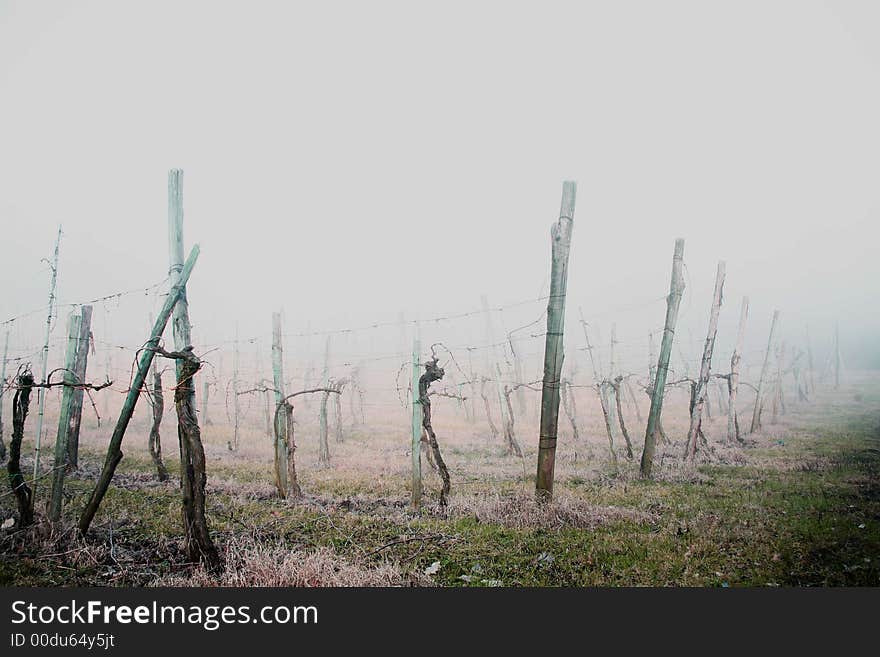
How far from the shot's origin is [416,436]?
9062mm

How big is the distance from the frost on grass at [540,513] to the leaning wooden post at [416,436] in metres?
0.64

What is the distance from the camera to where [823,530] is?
7434 mm

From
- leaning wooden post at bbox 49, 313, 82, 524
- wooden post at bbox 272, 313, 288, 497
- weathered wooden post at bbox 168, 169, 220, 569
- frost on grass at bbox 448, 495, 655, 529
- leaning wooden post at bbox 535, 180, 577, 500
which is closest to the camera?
weathered wooden post at bbox 168, 169, 220, 569

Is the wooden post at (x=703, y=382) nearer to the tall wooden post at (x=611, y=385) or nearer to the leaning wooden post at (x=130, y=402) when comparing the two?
the tall wooden post at (x=611, y=385)

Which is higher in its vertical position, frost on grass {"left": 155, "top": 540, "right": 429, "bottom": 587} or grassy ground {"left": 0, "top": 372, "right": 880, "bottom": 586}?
frost on grass {"left": 155, "top": 540, "right": 429, "bottom": 587}

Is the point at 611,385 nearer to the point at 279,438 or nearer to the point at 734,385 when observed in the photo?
the point at 734,385

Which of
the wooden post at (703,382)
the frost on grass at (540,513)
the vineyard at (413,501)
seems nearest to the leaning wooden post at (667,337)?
the vineyard at (413,501)

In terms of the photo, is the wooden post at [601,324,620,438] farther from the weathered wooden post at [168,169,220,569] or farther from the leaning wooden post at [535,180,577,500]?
the weathered wooden post at [168,169,220,569]

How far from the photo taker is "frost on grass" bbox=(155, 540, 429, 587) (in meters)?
5.21

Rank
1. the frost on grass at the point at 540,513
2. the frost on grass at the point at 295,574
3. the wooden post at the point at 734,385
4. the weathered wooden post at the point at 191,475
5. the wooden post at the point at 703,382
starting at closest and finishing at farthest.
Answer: the frost on grass at the point at 295,574
the weathered wooden post at the point at 191,475
the frost on grass at the point at 540,513
the wooden post at the point at 703,382
the wooden post at the point at 734,385

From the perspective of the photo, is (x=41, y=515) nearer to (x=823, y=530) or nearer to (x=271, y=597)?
(x=271, y=597)

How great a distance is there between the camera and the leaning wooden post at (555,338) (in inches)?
340

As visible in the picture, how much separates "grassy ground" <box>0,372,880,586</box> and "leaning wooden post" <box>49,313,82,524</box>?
463 millimetres

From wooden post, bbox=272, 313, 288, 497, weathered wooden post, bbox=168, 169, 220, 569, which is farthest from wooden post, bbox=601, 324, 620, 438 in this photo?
weathered wooden post, bbox=168, 169, 220, 569
